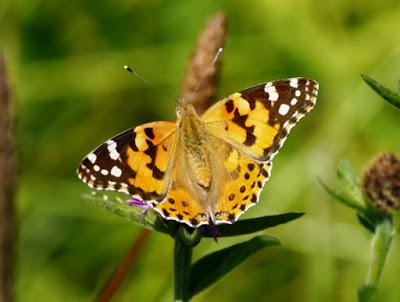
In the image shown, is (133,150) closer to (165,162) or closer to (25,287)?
(165,162)

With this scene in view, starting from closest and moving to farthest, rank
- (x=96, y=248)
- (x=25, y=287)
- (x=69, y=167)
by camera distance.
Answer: (x=25, y=287) → (x=96, y=248) → (x=69, y=167)

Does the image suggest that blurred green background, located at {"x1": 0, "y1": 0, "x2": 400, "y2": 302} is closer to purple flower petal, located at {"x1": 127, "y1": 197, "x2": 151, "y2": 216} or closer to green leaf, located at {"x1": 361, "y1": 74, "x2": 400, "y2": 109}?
purple flower petal, located at {"x1": 127, "y1": 197, "x2": 151, "y2": 216}

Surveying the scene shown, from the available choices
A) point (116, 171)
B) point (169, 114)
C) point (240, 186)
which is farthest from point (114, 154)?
point (169, 114)

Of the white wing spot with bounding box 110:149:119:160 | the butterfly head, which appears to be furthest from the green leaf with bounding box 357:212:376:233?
the white wing spot with bounding box 110:149:119:160

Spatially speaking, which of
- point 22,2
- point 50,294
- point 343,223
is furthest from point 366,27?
point 50,294

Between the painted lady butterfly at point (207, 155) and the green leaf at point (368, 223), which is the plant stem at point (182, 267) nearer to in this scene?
the painted lady butterfly at point (207, 155)

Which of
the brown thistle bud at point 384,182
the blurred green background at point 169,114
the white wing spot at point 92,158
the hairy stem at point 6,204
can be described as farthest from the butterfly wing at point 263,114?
the blurred green background at point 169,114

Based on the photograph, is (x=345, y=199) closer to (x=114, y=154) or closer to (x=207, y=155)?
(x=207, y=155)
